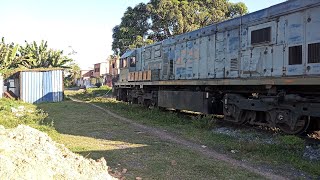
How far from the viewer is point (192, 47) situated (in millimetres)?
15164

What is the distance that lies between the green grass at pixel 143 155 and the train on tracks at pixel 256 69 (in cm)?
322

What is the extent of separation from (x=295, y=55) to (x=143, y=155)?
5134 mm

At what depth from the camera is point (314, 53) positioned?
9055 millimetres

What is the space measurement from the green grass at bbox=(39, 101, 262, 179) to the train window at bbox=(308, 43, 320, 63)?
13.0ft

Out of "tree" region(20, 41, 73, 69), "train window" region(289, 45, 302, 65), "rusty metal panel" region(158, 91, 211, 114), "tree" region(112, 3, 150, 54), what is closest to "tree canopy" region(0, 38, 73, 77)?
"tree" region(20, 41, 73, 69)

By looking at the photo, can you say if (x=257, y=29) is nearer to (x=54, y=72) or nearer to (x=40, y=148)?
(x=40, y=148)

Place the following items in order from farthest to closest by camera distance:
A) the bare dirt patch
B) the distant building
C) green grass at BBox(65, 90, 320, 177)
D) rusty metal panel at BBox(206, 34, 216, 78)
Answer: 1. the distant building
2. rusty metal panel at BBox(206, 34, 216, 78)
3. green grass at BBox(65, 90, 320, 177)
4. the bare dirt patch

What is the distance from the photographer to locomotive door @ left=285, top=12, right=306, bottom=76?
941 centimetres

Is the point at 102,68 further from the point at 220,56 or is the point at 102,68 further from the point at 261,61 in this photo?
the point at 261,61

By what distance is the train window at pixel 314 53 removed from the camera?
8.95 meters

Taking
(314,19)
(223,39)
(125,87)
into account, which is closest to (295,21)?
(314,19)

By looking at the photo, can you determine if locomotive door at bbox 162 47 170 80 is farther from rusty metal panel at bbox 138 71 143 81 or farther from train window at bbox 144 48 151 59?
rusty metal panel at bbox 138 71 143 81

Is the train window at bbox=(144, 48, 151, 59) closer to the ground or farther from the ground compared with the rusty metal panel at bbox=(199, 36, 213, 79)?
farther from the ground

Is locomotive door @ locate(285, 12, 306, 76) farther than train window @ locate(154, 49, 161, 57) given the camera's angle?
No
